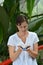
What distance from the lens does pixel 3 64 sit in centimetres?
259

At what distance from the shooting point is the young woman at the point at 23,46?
7.04ft

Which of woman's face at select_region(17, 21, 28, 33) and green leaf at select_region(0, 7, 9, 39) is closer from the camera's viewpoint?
woman's face at select_region(17, 21, 28, 33)

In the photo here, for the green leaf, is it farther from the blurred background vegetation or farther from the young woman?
the young woman

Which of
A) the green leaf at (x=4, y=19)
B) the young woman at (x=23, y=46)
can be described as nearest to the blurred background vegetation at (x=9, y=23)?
the green leaf at (x=4, y=19)

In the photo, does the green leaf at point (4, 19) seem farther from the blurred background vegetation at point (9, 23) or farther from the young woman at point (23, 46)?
the young woman at point (23, 46)

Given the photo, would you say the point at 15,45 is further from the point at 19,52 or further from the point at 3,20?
the point at 3,20

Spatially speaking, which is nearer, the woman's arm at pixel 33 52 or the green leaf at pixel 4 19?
the woman's arm at pixel 33 52

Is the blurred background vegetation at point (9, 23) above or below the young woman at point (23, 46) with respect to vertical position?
below

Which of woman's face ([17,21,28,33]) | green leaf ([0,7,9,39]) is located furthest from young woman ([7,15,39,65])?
green leaf ([0,7,9,39])

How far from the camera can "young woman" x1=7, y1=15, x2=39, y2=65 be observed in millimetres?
2146

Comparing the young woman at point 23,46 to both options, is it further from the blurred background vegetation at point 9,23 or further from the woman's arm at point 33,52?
the blurred background vegetation at point 9,23

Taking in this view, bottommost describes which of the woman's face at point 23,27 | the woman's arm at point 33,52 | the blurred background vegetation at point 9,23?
the blurred background vegetation at point 9,23

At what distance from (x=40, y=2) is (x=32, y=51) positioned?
3.69 meters

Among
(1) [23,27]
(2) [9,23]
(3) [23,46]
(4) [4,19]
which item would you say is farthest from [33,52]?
(2) [9,23]
